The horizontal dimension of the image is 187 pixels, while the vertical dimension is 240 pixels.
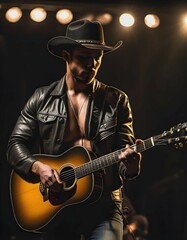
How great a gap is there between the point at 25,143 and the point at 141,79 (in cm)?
87

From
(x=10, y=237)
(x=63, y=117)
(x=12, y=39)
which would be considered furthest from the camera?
(x=12, y=39)

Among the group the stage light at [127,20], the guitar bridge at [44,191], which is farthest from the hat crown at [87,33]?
the guitar bridge at [44,191]

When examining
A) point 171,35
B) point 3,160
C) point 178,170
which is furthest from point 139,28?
point 3,160

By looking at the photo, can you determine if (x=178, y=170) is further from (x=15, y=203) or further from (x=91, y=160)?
(x=15, y=203)

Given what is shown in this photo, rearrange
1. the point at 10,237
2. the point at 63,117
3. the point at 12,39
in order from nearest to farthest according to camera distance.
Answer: the point at 63,117
the point at 10,237
the point at 12,39

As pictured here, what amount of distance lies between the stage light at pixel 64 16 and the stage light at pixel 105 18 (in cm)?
18

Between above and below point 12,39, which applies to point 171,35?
below

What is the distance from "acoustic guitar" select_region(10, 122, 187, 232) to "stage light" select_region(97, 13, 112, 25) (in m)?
0.98

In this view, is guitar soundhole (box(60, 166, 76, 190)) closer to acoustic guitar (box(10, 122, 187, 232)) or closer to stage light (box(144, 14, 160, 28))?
acoustic guitar (box(10, 122, 187, 232))

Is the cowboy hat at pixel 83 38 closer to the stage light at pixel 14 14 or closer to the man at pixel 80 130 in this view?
the man at pixel 80 130

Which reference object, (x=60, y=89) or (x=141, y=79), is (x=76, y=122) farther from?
(x=141, y=79)

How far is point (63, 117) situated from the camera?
8.61ft

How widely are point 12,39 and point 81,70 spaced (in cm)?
77

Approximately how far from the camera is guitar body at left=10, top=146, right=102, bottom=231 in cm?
243
